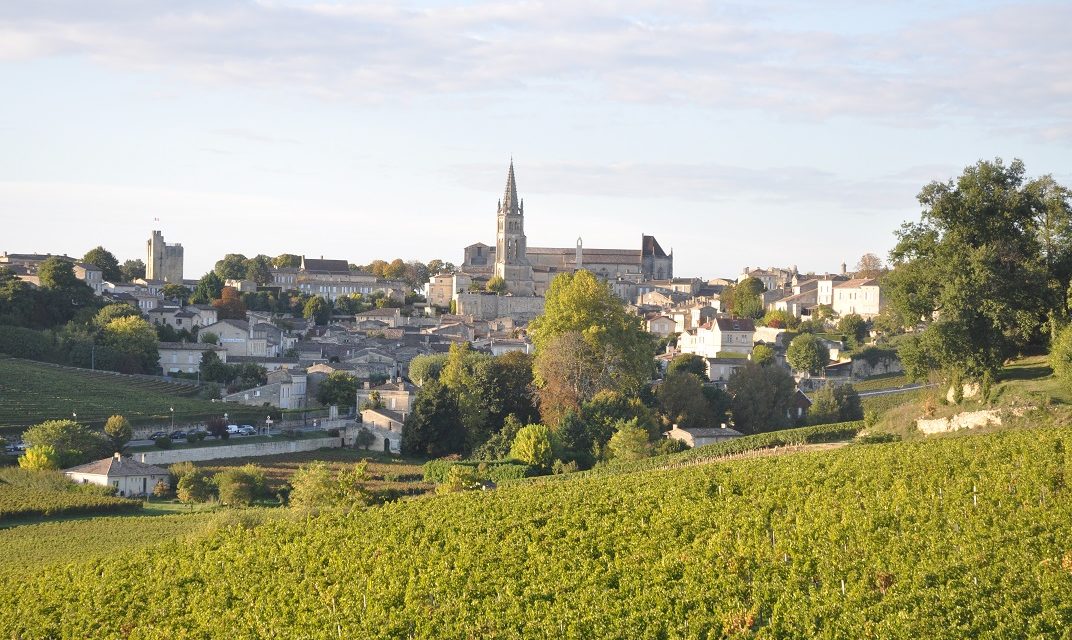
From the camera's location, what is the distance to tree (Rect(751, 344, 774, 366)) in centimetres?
6650

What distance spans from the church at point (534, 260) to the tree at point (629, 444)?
83.7m

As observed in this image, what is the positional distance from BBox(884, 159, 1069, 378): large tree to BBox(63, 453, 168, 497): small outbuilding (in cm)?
2086

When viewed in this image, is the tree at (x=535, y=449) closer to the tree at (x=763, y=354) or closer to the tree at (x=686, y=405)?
the tree at (x=686, y=405)

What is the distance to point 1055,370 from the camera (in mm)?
31781

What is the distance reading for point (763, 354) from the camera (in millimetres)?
67625

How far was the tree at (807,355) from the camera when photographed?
6581 centimetres

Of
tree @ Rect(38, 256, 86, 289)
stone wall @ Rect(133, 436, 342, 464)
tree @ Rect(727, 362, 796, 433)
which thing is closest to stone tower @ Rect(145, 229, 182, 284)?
tree @ Rect(38, 256, 86, 289)

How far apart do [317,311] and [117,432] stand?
52134 mm

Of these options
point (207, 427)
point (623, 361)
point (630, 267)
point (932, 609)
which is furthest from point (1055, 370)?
point (630, 267)

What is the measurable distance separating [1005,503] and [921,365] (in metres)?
15.3

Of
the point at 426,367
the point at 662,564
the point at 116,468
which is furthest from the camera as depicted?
the point at 426,367

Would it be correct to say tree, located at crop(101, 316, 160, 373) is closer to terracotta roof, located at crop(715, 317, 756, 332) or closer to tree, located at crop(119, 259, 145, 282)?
terracotta roof, located at crop(715, 317, 756, 332)

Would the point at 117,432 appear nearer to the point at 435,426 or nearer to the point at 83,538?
the point at 435,426

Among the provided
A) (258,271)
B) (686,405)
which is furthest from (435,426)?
(258,271)
